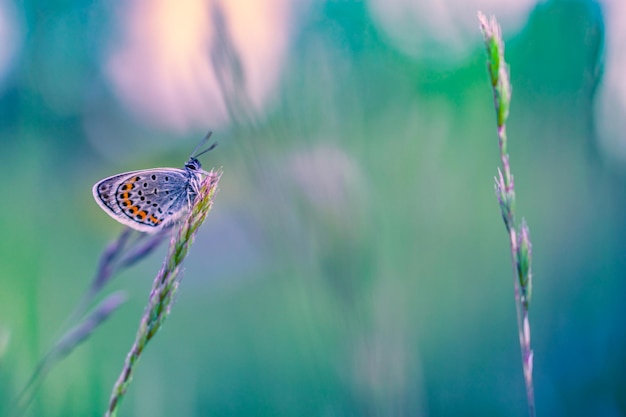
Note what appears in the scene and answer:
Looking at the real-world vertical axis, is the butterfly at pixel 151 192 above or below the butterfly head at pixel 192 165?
below

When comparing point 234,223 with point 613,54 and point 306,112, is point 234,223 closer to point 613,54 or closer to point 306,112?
point 306,112

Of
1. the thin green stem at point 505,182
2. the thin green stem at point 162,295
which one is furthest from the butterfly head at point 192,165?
the thin green stem at point 505,182

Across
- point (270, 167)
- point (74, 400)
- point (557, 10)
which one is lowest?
point (74, 400)

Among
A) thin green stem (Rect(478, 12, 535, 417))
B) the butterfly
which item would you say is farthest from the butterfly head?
thin green stem (Rect(478, 12, 535, 417))

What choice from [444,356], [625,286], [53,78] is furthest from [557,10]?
[53,78]

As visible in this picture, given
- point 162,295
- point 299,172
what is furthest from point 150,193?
point 162,295

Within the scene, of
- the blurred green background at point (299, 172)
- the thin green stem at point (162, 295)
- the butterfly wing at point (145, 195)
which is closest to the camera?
the thin green stem at point (162, 295)

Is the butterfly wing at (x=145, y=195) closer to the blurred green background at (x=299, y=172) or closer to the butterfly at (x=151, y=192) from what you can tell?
the butterfly at (x=151, y=192)
